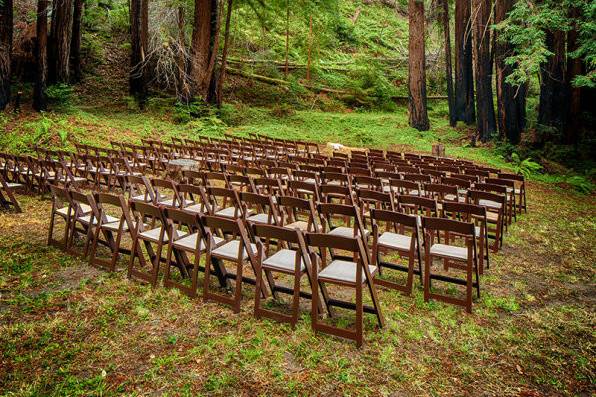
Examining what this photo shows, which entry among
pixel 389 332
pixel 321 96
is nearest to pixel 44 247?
pixel 389 332

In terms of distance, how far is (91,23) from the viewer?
24.7 meters

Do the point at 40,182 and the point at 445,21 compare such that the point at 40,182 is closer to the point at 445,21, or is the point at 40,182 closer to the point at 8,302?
the point at 8,302

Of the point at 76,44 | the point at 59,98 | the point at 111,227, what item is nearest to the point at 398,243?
the point at 111,227

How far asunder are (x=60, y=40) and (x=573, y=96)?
799 inches

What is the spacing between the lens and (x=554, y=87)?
18062 mm

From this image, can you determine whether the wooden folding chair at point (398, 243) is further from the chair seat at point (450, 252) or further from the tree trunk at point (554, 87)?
the tree trunk at point (554, 87)

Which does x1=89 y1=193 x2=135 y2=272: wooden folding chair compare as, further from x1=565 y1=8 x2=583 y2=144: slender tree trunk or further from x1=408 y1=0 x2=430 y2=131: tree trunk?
x1=408 y1=0 x2=430 y2=131: tree trunk

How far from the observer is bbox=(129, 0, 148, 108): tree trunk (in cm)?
1909

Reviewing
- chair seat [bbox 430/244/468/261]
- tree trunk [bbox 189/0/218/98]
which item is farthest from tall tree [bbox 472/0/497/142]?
chair seat [bbox 430/244/468/261]

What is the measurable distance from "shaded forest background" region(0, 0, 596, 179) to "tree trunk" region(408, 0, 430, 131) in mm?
51

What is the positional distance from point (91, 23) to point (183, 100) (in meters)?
9.75

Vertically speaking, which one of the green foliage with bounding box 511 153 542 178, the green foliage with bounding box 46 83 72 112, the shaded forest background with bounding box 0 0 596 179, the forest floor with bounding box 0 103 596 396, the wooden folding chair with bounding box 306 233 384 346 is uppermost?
the shaded forest background with bounding box 0 0 596 179

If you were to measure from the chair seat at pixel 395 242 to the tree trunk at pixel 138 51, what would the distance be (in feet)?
56.9

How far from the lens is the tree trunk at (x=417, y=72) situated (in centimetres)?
2056
